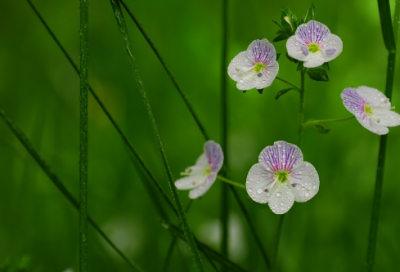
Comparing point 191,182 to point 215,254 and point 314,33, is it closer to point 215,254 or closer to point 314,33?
point 215,254

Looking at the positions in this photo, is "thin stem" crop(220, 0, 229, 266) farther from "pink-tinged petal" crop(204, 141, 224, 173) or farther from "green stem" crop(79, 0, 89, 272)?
"green stem" crop(79, 0, 89, 272)

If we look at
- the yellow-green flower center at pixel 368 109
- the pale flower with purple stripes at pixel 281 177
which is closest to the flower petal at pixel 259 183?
the pale flower with purple stripes at pixel 281 177

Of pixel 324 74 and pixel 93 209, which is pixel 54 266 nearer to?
pixel 93 209

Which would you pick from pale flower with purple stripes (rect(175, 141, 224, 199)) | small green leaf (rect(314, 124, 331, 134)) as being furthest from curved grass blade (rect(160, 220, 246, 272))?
small green leaf (rect(314, 124, 331, 134))

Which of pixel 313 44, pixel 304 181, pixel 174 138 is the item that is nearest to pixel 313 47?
pixel 313 44

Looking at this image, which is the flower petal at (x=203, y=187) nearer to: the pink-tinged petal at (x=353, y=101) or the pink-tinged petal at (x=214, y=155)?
the pink-tinged petal at (x=214, y=155)
